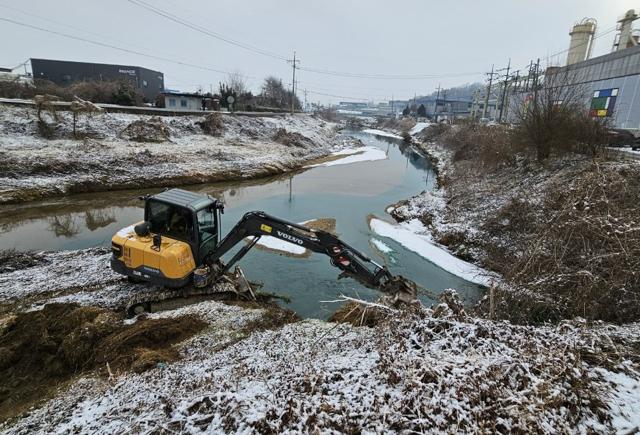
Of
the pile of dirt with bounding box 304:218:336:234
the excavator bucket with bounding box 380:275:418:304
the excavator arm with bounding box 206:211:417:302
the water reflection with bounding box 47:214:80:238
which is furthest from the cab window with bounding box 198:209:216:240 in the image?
the water reflection with bounding box 47:214:80:238

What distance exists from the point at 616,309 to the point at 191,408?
24.4ft

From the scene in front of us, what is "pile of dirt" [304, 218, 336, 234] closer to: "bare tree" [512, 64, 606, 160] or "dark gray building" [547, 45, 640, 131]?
"bare tree" [512, 64, 606, 160]

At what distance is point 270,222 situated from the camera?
287 inches

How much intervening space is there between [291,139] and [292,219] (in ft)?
78.7

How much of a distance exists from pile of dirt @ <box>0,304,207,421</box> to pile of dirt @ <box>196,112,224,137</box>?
28.7 meters

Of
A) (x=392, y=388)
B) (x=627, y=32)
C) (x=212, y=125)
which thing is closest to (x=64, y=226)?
(x=392, y=388)

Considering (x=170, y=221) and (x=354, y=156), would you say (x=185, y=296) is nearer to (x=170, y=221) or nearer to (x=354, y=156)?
(x=170, y=221)

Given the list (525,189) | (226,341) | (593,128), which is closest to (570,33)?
(593,128)

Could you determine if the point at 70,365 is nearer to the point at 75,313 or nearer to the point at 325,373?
the point at 75,313

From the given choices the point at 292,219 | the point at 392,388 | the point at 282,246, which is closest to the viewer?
the point at 392,388

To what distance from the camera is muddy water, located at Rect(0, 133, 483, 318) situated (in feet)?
35.3

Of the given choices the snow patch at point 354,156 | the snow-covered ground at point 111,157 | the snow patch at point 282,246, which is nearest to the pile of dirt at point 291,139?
the snow patch at point 354,156

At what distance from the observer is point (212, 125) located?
33.9m

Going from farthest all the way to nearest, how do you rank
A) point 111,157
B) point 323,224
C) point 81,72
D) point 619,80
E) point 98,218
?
1. point 81,72
2. point 619,80
3. point 111,157
4. point 323,224
5. point 98,218
